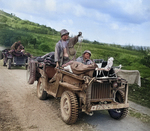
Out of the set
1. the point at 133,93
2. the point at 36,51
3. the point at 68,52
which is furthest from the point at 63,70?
the point at 36,51

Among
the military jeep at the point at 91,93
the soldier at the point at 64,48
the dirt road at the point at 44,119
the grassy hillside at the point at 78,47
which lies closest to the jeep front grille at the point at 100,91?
the military jeep at the point at 91,93

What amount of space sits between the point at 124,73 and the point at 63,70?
5192 mm

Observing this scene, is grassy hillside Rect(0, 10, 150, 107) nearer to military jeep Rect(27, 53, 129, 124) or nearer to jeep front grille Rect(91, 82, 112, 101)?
military jeep Rect(27, 53, 129, 124)

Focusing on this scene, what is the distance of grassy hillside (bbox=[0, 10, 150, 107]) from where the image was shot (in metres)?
9.42

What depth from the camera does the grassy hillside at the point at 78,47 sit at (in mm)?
9419

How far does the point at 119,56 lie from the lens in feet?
39.8

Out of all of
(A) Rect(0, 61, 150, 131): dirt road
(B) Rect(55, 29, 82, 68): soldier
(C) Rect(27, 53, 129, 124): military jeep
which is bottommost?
(A) Rect(0, 61, 150, 131): dirt road

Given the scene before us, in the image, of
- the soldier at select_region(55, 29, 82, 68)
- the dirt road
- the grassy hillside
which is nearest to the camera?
the dirt road

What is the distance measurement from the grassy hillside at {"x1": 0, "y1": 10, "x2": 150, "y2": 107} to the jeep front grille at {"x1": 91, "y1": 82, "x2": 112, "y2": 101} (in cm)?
145

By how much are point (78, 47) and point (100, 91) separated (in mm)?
1607

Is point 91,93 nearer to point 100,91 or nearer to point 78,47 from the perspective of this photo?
point 100,91

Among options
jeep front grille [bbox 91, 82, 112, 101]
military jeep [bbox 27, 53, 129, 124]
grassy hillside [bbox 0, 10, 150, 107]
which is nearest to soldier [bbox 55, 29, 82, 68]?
grassy hillside [bbox 0, 10, 150, 107]

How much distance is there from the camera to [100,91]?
16.2 feet

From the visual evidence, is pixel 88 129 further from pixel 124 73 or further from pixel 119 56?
pixel 119 56
